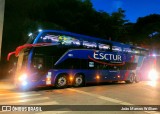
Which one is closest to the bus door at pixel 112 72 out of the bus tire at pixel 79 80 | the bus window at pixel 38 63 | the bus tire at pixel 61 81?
the bus tire at pixel 79 80

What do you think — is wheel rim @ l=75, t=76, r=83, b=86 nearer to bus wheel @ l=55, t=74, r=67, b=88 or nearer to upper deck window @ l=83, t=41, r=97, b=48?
bus wheel @ l=55, t=74, r=67, b=88

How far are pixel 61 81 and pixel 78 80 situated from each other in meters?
1.75

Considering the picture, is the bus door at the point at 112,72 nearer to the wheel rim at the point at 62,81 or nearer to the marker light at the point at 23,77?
the wheel rim at the point at 62,81

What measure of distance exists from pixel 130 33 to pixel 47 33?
34.6 meters

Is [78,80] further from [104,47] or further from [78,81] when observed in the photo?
[104,47]

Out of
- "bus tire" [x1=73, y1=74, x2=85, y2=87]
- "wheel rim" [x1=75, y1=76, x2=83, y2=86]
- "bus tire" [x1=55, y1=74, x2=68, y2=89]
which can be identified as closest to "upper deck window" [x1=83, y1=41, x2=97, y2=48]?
"bus tire" [x1=73, y1=74, x2=85, y2=87]

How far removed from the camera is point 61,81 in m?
19.0

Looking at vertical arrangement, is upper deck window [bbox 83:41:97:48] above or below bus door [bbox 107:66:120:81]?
above

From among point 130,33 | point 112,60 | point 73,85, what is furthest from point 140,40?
point 73,85

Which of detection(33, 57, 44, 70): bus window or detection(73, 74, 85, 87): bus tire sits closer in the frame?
detection(33, 57, 44, 70): bus window

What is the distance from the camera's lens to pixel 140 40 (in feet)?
166

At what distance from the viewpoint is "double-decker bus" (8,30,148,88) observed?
17422mm

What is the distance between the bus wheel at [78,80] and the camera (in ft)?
66.1

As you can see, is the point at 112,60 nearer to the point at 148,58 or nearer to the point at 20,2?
the point at 148,58
